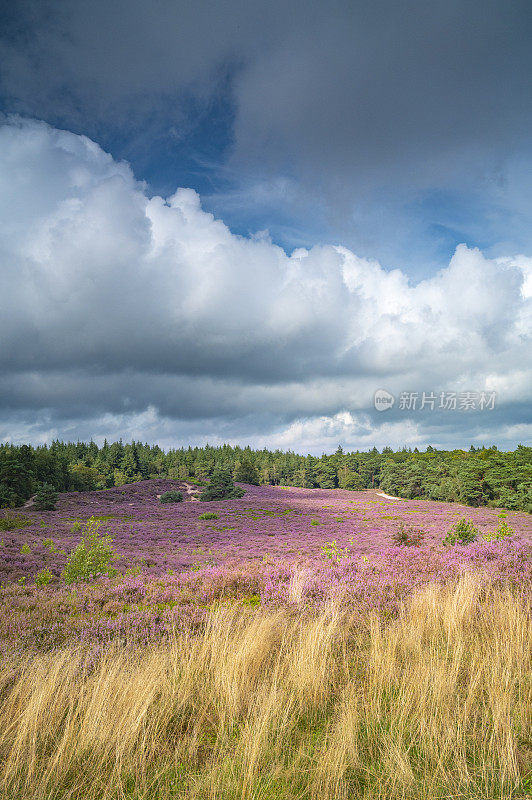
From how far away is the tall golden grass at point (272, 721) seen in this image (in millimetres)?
2943

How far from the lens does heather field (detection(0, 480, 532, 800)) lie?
2.98 metres

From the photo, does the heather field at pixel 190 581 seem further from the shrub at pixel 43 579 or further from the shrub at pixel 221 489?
the shrub at pixel 221 489

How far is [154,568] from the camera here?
513 inches

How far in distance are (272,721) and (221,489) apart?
2052 inches

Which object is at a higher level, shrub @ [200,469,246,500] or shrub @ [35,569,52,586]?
shrub @ [35,569,52,586]

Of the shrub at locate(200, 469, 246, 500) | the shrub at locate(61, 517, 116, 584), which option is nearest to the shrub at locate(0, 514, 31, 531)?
the shrub at locate(61, 517, 116, 584)

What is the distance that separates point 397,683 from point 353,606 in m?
3.09

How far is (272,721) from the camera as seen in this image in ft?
11.8

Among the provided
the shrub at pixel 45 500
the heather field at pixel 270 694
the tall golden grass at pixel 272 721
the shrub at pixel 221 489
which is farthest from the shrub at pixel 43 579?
the shrub at pixel 221 489

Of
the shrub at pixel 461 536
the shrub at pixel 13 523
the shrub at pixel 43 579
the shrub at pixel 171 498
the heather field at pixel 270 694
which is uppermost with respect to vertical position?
the heather field at pixel 270 694

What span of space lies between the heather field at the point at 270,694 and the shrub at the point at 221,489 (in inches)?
1801

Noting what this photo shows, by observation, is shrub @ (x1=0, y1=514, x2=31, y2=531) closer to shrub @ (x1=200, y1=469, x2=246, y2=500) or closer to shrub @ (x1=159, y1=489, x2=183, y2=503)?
shrub @ (x1=159, y1=489, x2=183, y2=503)

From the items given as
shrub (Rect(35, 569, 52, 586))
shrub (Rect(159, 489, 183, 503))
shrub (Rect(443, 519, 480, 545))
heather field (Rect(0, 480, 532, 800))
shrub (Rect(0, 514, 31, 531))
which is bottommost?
shrub (Rect(159, 489, 183, 503))

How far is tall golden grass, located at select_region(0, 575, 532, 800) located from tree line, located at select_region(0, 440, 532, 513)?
155 ft
